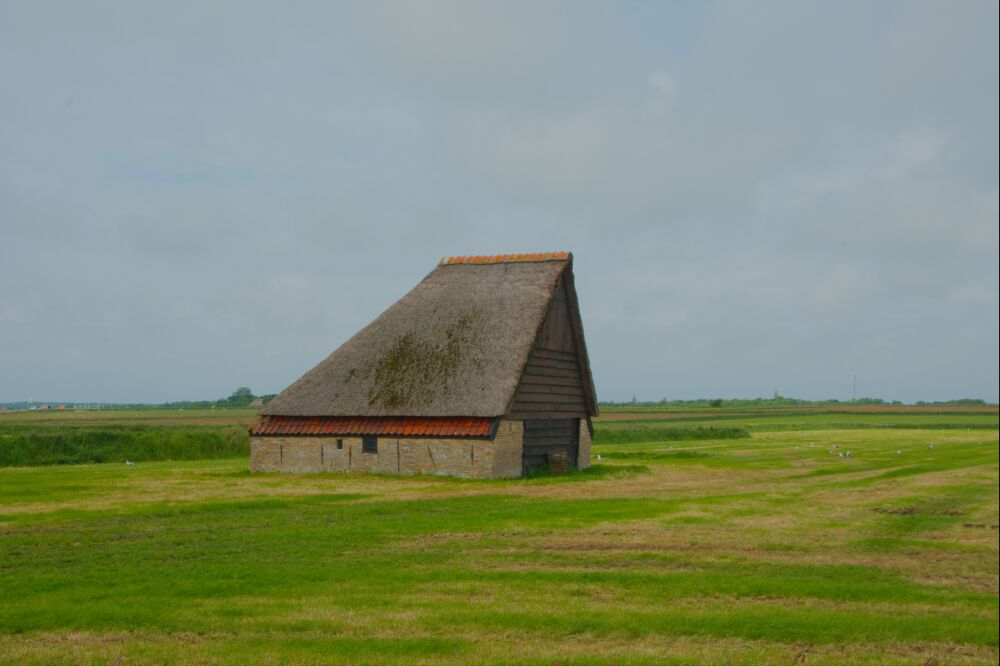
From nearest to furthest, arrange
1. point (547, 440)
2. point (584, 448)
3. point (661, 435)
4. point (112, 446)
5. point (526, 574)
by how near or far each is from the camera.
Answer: point (526, 574)
point (547, 440)
point (584, 448)
point (112, 446)
point (661, 435)

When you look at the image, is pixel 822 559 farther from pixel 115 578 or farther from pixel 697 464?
pixel 697 464

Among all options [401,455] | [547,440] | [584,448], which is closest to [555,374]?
[547,440]

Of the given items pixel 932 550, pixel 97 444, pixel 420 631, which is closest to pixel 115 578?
pixel 420 631

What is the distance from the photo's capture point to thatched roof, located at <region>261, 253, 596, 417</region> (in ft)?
111

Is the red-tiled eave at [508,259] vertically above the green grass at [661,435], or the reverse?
the red-tiled eave at [508,259]

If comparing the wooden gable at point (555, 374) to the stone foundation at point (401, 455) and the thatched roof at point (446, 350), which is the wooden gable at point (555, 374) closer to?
the thatched roof at point (446, 350)

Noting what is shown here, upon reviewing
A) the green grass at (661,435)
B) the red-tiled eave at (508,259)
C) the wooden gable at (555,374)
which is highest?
the red-tiled eave at (508,259)

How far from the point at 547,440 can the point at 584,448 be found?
394 centimetres

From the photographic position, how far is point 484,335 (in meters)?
35.5

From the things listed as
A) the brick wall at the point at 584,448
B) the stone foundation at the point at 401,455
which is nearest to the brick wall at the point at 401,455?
the stone foundation at the point at 401,455

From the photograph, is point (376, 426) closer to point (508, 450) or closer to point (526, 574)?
point (508, 450)

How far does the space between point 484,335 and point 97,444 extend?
84.3 ft

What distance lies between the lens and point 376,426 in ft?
112

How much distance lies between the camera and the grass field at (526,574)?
915 cm
